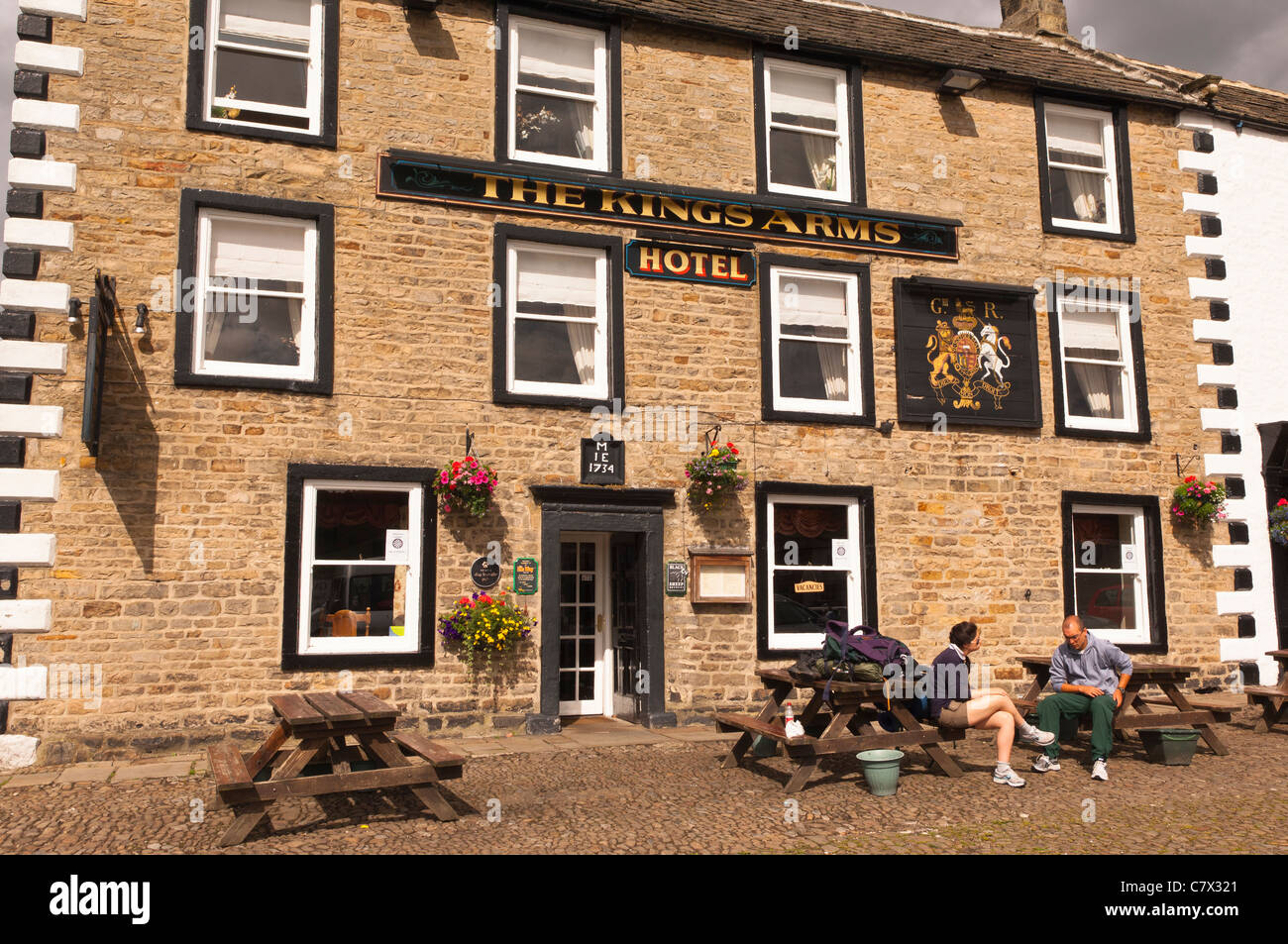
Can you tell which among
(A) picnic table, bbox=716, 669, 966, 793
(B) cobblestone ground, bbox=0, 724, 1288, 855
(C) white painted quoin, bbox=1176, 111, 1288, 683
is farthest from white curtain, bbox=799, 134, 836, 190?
(B) cobblestone ground, bbox=0, 724, 1288, 855

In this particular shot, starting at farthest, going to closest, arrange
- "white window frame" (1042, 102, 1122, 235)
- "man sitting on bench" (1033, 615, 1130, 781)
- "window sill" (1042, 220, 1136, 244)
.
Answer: "white window frame" (1042, 102, 1122, 235)
"window sill" (1042, 220, 1136, 244)
"man sitting on bench" (1033, 615, 1130, 781)

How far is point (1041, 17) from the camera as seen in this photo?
16328 millimetres

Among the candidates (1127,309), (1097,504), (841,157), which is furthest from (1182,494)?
(841,157)

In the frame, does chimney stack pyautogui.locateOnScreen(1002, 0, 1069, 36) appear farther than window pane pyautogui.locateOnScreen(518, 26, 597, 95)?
Yes

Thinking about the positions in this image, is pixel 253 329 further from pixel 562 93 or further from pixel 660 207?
pixel 660 207

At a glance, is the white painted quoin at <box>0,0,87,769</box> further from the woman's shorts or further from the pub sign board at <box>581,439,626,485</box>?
the woman's shorts

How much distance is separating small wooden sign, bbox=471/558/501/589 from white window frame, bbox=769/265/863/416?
3932mm

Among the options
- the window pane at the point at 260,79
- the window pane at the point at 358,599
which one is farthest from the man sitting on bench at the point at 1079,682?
the window pane at the point at 260,79

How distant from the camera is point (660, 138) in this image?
12242 millimetres

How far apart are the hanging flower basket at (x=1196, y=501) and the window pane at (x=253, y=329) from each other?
11.2 meters

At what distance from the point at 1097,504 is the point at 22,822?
12211 millimetres

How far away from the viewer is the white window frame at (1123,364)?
44.8ft

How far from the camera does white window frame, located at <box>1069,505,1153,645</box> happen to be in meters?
13.3

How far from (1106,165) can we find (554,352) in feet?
27.8
